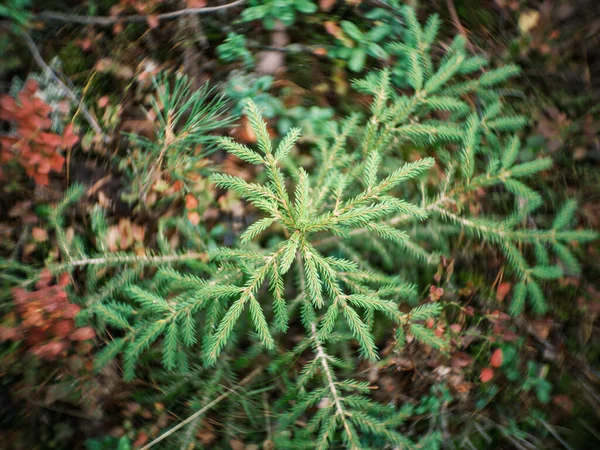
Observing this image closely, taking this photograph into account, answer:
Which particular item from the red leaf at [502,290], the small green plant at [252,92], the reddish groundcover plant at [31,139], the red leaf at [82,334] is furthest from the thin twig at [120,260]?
the red leaf at [502,290]

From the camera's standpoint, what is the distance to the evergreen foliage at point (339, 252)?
5.01ft

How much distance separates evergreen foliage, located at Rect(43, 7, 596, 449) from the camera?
153 centimetres

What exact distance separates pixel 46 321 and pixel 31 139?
1163mm

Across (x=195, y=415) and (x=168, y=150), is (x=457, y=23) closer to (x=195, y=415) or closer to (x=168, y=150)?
(x=168, y=150)

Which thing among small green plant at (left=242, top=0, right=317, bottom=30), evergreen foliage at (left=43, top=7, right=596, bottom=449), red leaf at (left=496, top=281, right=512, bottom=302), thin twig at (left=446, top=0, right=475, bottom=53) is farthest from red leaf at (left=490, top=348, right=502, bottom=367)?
small green plant at (left=242, top=0, right=317, bottom=30)

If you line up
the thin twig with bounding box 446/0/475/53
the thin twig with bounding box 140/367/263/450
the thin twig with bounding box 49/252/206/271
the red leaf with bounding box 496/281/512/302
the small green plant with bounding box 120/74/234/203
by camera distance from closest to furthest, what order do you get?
the thin twig with bounding box 49/252/206/271
the thin twig with bounding box 140/367/263/450
the small green plant with bounding box 120/74/234/203
the red leaf with bounding box 496/281/512/302
the thin twig with bounding box 446/0/475/53

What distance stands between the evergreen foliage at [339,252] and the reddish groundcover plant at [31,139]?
38 centimetres

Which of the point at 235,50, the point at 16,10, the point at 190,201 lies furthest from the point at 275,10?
the point at 16,10

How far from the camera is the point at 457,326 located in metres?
2.41

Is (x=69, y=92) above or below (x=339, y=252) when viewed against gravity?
above

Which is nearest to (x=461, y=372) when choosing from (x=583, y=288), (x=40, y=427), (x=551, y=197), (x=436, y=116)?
(x=583, y=288)

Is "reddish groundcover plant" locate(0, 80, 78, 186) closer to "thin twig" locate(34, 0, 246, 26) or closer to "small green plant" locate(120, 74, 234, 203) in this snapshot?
"small green plant" locate(120, 74, 234, 203)

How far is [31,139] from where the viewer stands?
7.61 ft

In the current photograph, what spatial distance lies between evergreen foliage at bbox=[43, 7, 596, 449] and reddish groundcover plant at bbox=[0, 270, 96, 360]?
0.12m
